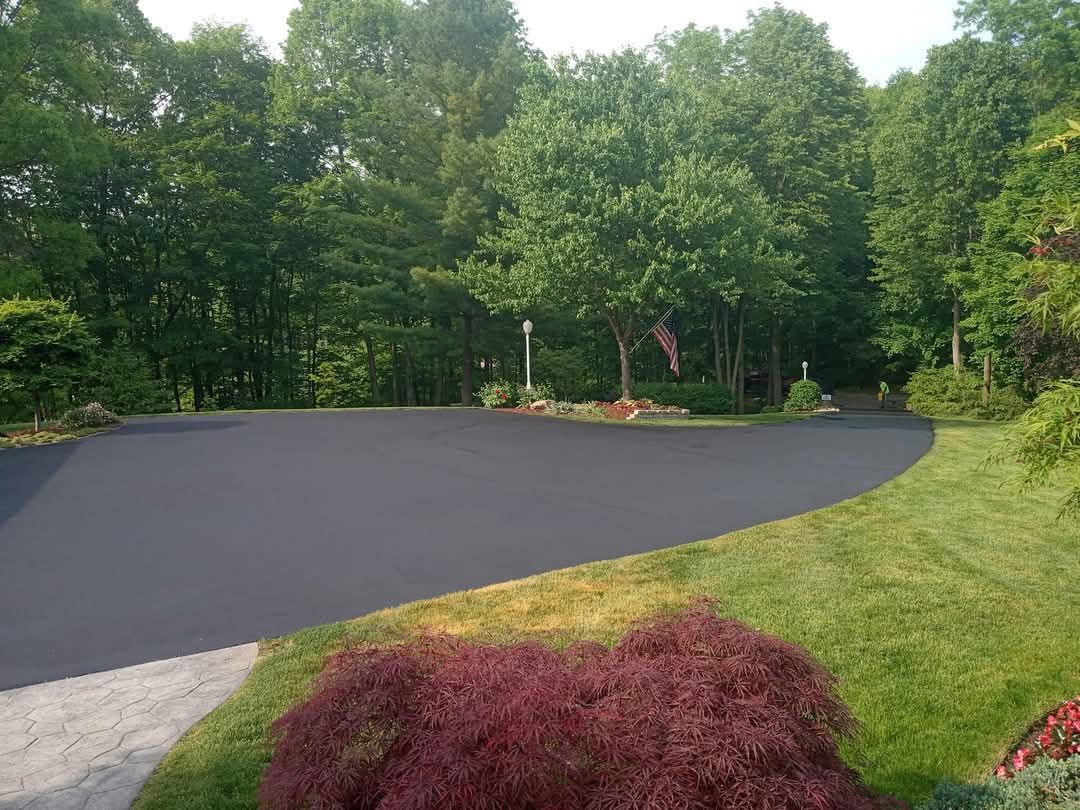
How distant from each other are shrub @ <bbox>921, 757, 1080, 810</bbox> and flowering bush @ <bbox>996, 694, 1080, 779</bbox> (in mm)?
516

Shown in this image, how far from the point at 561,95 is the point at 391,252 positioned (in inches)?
428

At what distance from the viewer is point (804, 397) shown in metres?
32.4

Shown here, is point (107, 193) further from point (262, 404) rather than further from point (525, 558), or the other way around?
point (525, 558)

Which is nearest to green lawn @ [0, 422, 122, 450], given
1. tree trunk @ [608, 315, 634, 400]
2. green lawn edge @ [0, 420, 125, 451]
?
green lawn edge @ [0, 420, 125, 451]

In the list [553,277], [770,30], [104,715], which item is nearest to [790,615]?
[104,715]

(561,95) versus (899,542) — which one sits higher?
(561,95)

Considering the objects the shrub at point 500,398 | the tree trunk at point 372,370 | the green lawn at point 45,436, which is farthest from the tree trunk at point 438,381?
the green lawn at point 45,436

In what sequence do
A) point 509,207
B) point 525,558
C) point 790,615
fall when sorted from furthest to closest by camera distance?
point 509,207 → point 525,558 → point 790,615

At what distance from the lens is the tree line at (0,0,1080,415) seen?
23.9 metres

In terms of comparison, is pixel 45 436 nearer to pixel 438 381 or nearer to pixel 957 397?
pixel 438 381

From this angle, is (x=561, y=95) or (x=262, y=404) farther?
(x=262, y=404)

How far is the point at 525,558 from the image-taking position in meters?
7.77

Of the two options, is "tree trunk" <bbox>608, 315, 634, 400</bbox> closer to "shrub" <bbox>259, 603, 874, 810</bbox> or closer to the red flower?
the red flower

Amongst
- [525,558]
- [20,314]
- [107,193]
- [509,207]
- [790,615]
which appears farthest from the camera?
[107,193]
